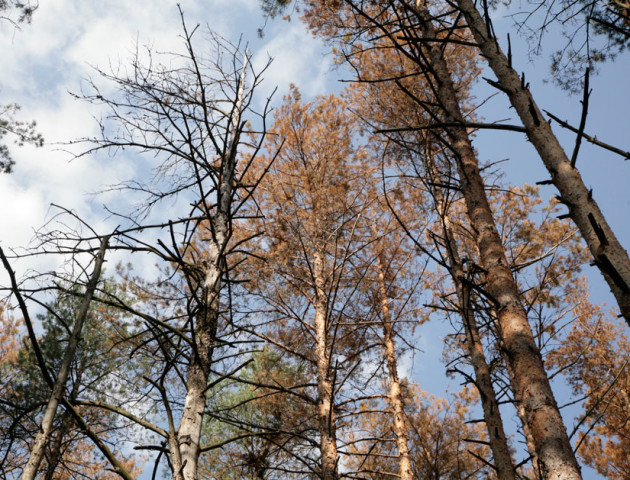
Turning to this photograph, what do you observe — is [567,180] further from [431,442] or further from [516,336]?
[431,442]

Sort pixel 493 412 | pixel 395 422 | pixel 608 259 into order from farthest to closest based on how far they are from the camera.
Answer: pixel 395 422, pixel 493 412, pixel 608 259

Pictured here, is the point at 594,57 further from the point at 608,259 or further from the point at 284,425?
the point at 284,425

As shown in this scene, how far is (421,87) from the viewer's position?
7.14 m

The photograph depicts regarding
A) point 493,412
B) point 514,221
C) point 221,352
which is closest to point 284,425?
point 221,352

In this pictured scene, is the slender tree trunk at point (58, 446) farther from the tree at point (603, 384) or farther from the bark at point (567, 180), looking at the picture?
the tree at point (603, 384)

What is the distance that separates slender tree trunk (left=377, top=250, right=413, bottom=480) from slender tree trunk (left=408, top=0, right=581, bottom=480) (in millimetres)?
3566

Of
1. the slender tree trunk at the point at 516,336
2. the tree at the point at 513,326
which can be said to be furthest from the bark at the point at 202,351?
the slender tree trunk at the point at 516,336

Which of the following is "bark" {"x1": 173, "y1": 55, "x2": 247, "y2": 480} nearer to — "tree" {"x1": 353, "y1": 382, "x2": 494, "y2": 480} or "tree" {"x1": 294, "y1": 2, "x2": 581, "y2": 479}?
"tree" {"x1": 294, "y1": 2, "x2": 581, "y2": 479}

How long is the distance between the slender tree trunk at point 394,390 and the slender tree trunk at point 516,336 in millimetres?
3566

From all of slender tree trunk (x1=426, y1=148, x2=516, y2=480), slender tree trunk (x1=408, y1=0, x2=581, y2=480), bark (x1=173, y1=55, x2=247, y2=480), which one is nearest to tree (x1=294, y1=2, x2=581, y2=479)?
slender tree trunk (x1=408, y1=0, x2=581, y2=480)

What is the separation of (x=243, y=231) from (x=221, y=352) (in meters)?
3.69

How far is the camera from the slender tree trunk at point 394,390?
24.3ft

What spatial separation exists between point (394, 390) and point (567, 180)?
6.87m

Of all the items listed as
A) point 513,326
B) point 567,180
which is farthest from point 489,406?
point 567,180
